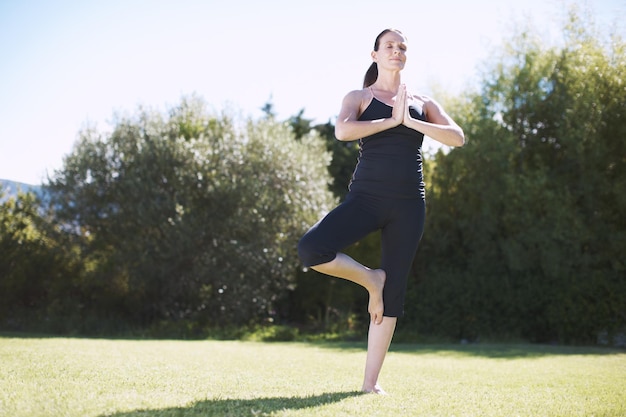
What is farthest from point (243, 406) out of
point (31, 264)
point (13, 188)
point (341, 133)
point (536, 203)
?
point (13, 188)

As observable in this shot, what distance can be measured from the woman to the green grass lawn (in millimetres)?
558

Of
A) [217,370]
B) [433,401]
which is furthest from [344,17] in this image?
[433,401]

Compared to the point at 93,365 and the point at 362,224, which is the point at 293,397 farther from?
the point at 93,365

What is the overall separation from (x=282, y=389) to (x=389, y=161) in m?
1.57

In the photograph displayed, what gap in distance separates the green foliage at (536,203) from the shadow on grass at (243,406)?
28.9ft

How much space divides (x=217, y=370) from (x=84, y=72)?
753 cm

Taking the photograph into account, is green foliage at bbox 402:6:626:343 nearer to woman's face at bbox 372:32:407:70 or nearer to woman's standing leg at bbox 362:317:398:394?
woman's face at bbox 372:32:407:70

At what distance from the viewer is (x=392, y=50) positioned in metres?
3.90

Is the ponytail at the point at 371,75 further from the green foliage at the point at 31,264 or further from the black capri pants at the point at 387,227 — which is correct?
the green foliage at the point at 31,264

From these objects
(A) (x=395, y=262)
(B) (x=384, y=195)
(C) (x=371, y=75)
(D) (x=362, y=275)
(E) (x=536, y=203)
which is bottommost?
(D) (x=362, y=275)

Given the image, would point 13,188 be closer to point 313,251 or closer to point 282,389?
point 282,389

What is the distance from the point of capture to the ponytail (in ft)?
13.7

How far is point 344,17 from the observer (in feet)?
30.1

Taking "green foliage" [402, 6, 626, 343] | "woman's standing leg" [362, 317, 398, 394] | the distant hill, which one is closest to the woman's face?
"woman's standing leg" [362, 317, 398, 394]
